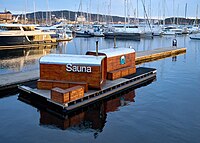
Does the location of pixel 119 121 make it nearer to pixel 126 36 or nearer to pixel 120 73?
pixel 120 73

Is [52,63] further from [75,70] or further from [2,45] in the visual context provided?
[2,45]

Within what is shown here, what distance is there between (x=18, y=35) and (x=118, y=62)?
44399 mm

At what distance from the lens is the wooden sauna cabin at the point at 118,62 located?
23422mm

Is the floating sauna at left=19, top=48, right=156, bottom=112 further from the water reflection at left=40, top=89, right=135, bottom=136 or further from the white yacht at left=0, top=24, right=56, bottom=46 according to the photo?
the white yacht at left=0, top=24, right=56, bottom=46

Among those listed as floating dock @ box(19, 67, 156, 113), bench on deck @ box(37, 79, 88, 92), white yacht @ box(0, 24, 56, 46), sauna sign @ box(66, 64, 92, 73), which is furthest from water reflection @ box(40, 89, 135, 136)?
white yacht @ box(0, 24, 56, 46)

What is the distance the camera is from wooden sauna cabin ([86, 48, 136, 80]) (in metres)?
23.4

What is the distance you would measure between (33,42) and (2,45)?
8.71 metres

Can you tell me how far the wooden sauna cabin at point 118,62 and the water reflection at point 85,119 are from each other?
4587mm

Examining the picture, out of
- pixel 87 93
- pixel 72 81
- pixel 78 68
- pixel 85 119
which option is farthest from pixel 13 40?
pixel 85 119

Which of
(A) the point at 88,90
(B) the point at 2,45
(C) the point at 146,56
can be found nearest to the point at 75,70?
(A) the point at 88,90

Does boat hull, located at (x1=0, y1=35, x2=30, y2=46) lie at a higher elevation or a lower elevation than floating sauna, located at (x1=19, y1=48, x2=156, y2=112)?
higher

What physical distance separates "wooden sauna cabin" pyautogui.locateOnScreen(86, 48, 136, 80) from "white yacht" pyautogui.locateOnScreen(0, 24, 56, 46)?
41.5 metres

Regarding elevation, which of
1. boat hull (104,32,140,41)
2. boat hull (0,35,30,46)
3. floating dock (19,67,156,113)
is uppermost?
boat hull (104,32,140,41)

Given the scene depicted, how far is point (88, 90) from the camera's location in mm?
19594
